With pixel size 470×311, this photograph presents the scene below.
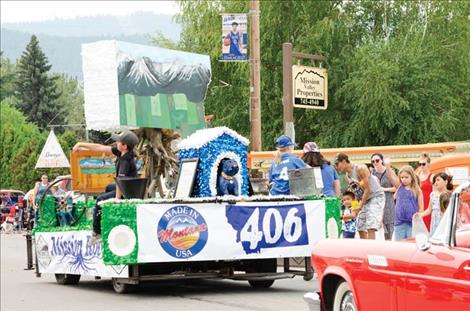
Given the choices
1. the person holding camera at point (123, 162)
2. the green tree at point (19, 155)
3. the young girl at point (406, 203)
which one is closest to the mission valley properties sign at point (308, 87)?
the young girl at point (406, 203)

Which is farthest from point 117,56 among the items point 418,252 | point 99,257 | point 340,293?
point 418,252

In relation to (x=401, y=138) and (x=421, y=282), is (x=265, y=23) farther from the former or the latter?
(x=421, y=282)

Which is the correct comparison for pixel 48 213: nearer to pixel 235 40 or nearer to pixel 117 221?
pixel 117 221

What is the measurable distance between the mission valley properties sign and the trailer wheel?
1020 cm

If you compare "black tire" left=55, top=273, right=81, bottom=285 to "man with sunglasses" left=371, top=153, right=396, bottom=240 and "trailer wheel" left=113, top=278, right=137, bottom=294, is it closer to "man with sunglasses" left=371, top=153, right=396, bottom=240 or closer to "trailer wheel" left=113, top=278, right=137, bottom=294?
"trailer wheel" left=113, top=278, right=137, bottom=294

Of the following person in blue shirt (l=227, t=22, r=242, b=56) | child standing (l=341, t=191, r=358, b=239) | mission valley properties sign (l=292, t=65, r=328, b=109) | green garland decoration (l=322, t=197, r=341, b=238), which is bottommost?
child standing (l=341, t=191, r=358, b=239)

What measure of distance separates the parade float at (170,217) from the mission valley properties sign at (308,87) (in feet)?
24.8

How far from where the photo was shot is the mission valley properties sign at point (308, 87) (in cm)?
2508

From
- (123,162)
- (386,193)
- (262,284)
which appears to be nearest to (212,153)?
(123,162)

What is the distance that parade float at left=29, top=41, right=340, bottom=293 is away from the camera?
14.4 metres

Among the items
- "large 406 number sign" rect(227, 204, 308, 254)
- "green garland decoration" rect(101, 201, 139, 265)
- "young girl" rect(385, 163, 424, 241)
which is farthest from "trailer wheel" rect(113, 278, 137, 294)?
"young girl" rect(385, 163, 424, 241)

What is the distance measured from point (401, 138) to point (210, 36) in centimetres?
775

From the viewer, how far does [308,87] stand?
25.5 meters

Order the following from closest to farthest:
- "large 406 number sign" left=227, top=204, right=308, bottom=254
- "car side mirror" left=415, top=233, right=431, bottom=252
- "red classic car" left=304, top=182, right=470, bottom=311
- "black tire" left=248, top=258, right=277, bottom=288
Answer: "red classic car" left=304, top=182, right=470, bottom=311
"car side mirror" left=415, top=233, right=431, bottom=252
"large 406 number sign" left=227, top=204, right=308, bottom=254
"black tire" left=248, top=258, right=277, bottom=288
